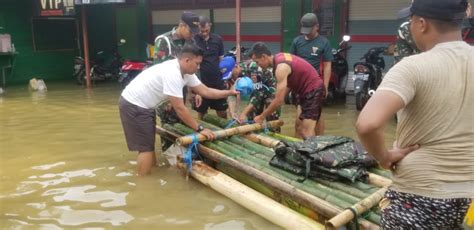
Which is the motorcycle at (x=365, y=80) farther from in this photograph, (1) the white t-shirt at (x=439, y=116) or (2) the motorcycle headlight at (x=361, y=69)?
(1) the white t-shirt at (x=439, y=116)

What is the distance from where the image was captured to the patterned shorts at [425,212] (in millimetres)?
1720

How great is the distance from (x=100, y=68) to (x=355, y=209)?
36.9 ft

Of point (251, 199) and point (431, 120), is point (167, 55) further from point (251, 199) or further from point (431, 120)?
point (431, 120)

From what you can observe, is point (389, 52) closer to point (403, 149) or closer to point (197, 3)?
point (197, 3)

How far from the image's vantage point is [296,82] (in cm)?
498

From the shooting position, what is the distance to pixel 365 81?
739cm

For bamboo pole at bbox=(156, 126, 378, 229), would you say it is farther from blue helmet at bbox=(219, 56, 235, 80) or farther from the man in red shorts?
blue helmet at bbox=(219, 56, 235, 80)

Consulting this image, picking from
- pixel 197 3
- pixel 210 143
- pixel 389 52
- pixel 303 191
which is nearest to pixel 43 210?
pixel 210 143

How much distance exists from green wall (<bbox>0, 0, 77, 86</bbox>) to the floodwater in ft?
18.4

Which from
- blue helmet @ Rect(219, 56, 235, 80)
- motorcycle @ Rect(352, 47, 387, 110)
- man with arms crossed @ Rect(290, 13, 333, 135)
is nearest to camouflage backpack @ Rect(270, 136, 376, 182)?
man with arms crossed @ Rect(290, 13, 333, 135)

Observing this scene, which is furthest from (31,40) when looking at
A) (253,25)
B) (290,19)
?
(290,19)

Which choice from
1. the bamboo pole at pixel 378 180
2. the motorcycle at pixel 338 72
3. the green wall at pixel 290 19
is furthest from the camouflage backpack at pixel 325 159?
the green wall at pixel 290 19

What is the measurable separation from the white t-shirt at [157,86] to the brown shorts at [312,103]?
1422mm

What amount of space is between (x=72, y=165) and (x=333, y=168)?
3.36m
